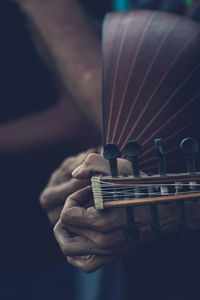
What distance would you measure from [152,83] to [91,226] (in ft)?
0.97

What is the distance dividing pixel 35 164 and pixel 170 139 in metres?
0.94

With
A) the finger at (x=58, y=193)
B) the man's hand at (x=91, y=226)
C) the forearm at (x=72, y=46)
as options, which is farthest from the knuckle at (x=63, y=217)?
the forearm at (x=72, y=46)

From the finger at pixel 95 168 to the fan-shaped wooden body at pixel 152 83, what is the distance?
52mm

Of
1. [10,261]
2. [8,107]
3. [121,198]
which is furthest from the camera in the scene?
[8,107]

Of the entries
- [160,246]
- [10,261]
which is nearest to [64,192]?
[160,246]

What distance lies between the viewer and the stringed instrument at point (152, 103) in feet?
1.98

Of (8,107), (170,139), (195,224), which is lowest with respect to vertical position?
(195,224)

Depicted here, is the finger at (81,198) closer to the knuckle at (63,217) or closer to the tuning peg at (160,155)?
the knuckle at (63,217)

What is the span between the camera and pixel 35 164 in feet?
5.02

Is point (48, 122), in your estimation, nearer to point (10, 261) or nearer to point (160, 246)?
point (10, 261)

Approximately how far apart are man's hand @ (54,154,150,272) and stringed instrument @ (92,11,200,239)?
1.2 inches

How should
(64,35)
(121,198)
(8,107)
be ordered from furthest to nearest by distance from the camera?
(8,107) < (64,35) < (121,198)

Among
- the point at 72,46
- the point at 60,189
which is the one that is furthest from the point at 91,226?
the point at 72,46

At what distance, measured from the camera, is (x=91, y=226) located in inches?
24.9
